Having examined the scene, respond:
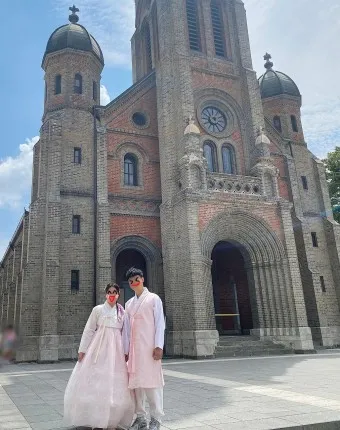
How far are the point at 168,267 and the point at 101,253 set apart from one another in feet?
9.98

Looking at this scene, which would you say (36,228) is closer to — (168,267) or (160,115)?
(168,267)

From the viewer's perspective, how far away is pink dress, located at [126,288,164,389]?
4.89m

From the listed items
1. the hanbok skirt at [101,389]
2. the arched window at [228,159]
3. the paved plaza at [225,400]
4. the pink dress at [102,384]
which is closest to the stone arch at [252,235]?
the arched window at [228,159]

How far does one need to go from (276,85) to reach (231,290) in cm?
1418

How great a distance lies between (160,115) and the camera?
66.1 ft

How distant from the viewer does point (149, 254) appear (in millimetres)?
18641

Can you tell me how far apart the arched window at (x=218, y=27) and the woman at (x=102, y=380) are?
68.5 ft

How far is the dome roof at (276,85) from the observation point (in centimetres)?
2581

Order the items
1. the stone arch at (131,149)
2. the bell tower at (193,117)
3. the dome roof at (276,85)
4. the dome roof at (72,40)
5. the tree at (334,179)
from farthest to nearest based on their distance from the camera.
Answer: the tree at (334,179) < the dome roof at (276,85) < the dome roof at (72,40) < the stone arch at (131,149) < the bell tower at (193,117)

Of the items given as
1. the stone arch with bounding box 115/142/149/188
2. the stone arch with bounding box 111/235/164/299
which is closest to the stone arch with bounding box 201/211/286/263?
the stone arch with bounding box 111/235/164/299

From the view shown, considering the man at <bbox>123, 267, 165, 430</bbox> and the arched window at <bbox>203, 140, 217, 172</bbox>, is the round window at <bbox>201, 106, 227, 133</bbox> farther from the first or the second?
the man at <bbox>123, 267, 165, 430</bbox>

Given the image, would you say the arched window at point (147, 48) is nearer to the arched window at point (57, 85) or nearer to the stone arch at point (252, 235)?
the arched window at point (57, 85)

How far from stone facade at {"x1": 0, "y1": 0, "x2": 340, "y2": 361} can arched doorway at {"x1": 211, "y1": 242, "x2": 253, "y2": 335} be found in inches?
3.1

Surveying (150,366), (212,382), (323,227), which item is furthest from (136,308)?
(323,227)
